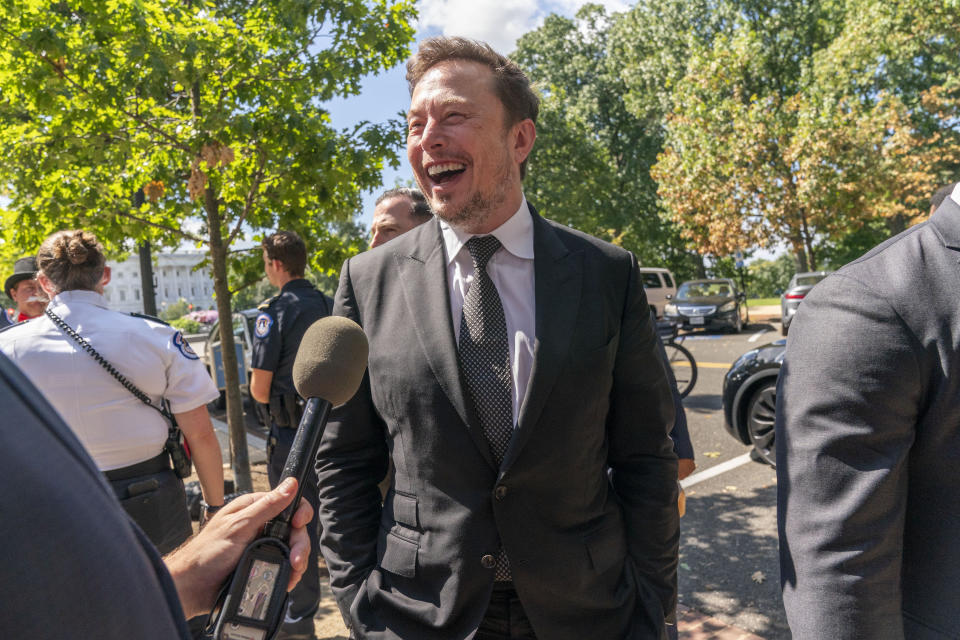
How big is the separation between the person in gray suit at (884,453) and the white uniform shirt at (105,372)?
2544 mm

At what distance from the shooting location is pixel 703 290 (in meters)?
20.3

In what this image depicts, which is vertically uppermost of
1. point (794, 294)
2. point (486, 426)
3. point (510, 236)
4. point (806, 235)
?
point (510, 236)

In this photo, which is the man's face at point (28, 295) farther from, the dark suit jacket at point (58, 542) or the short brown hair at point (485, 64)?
the dark suit jacket at point (58, 542)

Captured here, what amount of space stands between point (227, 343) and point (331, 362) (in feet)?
15.7

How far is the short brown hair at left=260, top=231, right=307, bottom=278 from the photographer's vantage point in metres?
4.34

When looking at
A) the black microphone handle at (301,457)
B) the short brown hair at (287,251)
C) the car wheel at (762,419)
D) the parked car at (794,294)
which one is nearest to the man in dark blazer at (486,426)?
the black microphone handle at (301,457)

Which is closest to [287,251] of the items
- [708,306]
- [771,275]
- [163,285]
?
[708,306]

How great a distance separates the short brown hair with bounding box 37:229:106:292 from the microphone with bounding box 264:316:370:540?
6.77ft

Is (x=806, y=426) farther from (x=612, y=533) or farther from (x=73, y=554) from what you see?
(x=73, y=554)

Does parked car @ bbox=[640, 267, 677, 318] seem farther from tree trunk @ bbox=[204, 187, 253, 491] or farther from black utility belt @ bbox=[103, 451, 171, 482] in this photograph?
black utility belt @ bbox=[103, 451, 171, 482]

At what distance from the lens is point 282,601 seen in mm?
972

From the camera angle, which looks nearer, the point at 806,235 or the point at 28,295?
the point at 28,295

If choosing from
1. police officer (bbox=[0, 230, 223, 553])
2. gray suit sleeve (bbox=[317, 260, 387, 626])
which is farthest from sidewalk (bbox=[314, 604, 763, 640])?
gray suit sleeve (bbox=[317, 260, 387, 626])

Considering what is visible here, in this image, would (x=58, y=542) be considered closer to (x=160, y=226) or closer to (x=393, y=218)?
(x=393, y=218)
